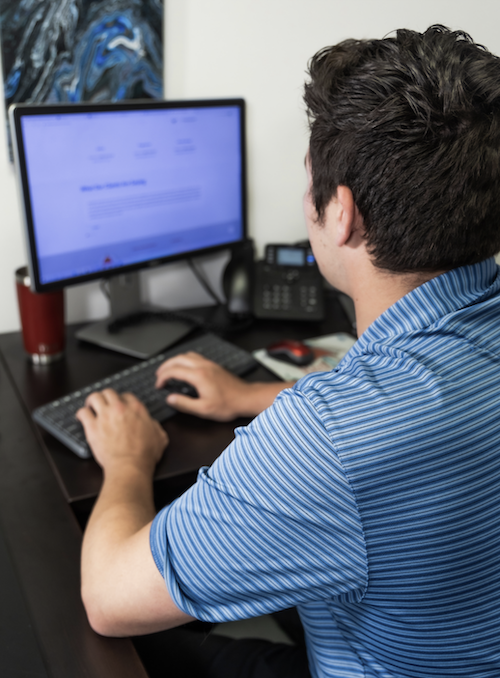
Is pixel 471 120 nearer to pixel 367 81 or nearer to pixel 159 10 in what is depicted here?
pixel 367 81

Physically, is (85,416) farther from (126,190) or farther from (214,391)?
(126,190)

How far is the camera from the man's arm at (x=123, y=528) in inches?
26.6

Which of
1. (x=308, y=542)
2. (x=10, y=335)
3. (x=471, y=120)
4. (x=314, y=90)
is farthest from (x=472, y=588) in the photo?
(x=10, y=335)

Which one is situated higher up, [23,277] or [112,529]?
[23,277]

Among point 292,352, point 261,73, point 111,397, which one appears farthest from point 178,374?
point 261,73

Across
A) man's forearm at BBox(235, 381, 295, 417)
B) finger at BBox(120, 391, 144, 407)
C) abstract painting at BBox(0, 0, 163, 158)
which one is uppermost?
abstract painting at BBox(0, 0, 163, 158)

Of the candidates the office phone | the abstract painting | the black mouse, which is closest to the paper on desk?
the office phone

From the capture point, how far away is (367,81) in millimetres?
690

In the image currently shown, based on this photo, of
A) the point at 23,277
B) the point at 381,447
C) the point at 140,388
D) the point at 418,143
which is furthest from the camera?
the point at 23,277

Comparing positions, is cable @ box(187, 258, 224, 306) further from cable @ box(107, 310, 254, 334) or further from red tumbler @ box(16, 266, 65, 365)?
red tumbler @ box(16, 266, 65, 365)

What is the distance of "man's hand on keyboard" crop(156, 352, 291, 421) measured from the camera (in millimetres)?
1101

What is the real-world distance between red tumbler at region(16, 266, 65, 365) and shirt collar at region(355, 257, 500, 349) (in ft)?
2.54

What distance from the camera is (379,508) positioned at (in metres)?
0.56

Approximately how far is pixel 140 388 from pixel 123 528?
406mm
